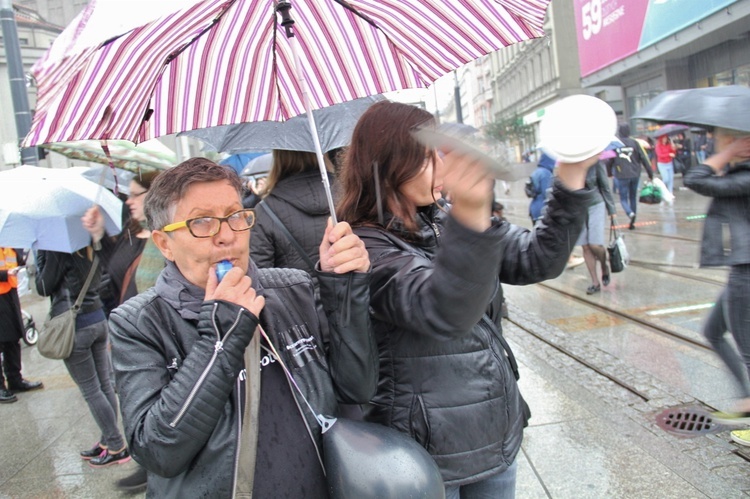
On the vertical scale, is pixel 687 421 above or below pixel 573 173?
below

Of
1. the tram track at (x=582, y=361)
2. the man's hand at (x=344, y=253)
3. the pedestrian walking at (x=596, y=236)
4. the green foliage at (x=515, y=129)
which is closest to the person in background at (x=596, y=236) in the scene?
the pedestrian walking at (x=596, y=236)

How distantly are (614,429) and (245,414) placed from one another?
310 centimetres

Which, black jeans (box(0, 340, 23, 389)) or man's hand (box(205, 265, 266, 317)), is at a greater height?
man's hand (box(205, 265, 266, 317))

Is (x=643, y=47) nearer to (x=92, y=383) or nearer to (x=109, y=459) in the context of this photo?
(x=92, y=383)

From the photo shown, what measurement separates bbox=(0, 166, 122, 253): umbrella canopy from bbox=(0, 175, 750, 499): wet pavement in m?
1.63

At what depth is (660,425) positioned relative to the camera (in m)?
3.84

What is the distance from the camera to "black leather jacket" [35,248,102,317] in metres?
4.18

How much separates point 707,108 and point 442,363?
8.25 ft

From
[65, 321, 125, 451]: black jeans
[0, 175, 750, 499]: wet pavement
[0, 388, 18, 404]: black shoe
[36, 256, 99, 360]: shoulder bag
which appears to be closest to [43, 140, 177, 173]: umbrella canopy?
[36, 256, 99, 360]: shoulder bag

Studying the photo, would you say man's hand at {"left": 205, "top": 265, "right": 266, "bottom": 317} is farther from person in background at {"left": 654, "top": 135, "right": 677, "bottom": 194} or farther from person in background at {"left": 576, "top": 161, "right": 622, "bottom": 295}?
person in background at {"left": 654, "top": 135, "right": 677, "bottom": 194}

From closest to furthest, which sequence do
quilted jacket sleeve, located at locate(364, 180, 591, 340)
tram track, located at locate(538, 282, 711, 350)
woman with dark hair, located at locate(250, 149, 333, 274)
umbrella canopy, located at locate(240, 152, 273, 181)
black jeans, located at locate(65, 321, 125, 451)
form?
quilted jacket sleeve, located at locate(364, 180, 591, 340) → woman with dark hair, located at locate(250, 149, 333, 274) → black jeans, located at locate(65, 321, 125, 451) → tram track, located at locate(538, 282, 711, 350) → umbrella canopy, located at locate(240, 152, 273, 181)

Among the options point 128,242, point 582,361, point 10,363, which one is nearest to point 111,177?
point 128,242

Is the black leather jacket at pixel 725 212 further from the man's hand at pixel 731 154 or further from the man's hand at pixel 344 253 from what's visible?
the man's hand at pixel 344 253

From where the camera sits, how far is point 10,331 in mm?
5715
